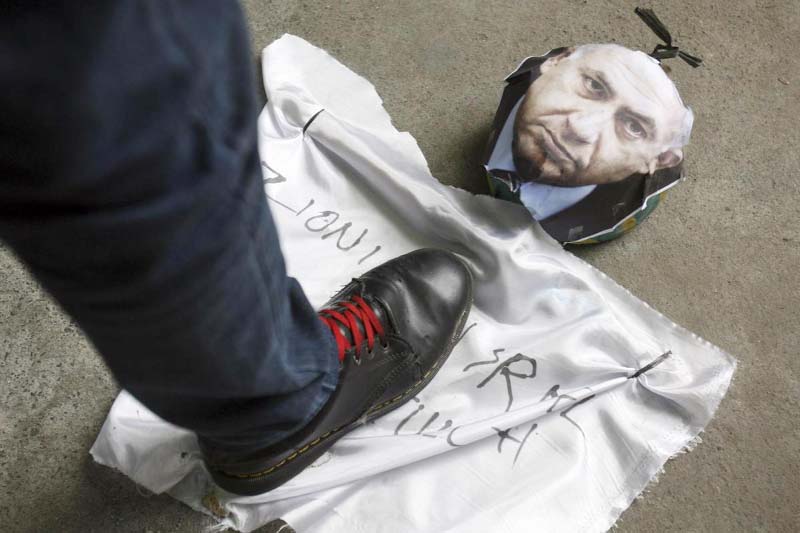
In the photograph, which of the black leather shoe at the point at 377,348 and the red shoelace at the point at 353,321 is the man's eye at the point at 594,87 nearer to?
the black leather shoe at the point at 377,348

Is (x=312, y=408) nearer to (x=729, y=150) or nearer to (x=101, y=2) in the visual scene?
(x=101, y=2)

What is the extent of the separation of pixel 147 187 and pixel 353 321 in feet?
1.25

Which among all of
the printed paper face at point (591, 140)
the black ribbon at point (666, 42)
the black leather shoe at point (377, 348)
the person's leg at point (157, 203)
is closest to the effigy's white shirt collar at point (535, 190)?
the printed paper face at point (591, 140)

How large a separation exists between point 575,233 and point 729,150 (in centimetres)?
32

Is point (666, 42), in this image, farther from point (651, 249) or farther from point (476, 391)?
point (476, 391)

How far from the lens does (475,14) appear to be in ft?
3.35

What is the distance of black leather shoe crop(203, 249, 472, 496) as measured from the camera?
613mm

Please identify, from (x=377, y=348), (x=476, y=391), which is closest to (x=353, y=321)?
(x=377, y=348)

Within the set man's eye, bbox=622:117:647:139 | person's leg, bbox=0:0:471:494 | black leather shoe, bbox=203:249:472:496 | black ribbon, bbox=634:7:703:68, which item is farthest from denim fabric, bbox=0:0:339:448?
black ribbon, bbox=634:7:703:68

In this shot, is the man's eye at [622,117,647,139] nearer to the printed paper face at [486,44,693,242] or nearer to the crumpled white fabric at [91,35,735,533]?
the printed paper face at [486,44,693,242]

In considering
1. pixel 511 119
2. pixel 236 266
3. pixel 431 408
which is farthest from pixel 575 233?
pixel 236 266

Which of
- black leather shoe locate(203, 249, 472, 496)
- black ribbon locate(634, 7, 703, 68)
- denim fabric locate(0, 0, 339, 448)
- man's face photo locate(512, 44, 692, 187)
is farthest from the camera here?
black ribbon locate(634, 7, 703, 68)

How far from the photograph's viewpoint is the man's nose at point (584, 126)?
0.73 m

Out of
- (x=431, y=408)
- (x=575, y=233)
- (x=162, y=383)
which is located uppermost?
(x=162, y=383)
